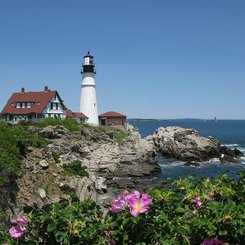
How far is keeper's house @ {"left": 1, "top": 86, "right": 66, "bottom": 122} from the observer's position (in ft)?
216

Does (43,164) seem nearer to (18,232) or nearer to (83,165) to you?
(18,232)

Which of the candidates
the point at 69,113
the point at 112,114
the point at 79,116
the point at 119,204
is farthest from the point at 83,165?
the point at 112,114

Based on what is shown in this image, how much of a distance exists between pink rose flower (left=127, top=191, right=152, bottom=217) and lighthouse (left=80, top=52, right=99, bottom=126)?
66.0 meters

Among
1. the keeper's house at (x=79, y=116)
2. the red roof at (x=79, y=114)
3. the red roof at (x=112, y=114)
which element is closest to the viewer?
the keeper's house at (x=79, y=116)

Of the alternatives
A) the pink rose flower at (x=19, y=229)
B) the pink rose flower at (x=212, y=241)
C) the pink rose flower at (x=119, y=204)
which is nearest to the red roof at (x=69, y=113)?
the pink rose flower at (x=19, y=229)

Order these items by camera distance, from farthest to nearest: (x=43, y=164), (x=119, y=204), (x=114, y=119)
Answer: (x=114, y=119), (x=43, y=164), (x=119, y=204)

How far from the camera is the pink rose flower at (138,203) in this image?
174 inches

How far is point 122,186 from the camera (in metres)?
33.0

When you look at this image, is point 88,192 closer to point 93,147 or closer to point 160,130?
Answer: point 93,147

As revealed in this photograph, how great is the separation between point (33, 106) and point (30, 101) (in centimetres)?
122

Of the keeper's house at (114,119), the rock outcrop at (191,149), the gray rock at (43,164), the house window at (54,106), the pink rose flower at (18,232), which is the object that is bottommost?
the rock outcrop at (191,149)

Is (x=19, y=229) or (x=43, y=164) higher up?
(x=19, y=229)

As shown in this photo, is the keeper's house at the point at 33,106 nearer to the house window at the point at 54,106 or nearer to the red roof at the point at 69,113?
the house window at the point at 54,106

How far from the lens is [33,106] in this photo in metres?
66.4
